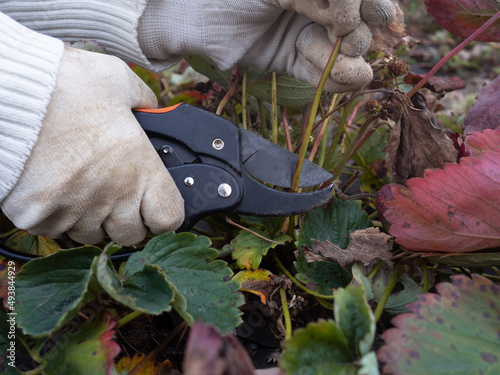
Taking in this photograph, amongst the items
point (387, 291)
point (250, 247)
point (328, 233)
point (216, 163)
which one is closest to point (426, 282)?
point (387, 291)

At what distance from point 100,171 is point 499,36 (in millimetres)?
850

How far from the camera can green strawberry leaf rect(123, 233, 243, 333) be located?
584 millimetres

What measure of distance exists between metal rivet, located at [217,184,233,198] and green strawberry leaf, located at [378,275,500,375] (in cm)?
34

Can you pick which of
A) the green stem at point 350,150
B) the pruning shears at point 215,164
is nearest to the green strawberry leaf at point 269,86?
the green stem at point 350,150

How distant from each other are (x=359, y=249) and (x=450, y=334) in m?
0.21

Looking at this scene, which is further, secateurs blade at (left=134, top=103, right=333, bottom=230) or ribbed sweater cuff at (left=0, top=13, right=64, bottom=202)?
secateurs blade at (left=134, top=103, right=333, bottom=230)

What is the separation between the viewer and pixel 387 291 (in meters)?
0.64

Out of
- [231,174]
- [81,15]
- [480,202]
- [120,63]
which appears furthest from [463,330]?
[81,15]

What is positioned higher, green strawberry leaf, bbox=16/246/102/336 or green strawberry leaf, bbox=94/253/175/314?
green strawberry leaf, bbox=94/253/175/314

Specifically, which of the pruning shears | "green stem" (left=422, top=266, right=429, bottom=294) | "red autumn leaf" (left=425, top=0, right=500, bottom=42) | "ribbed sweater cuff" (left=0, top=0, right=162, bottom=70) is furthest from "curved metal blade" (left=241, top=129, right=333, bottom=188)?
"red autumn leaf" (left=425, top=0, right=500, bottom=42)

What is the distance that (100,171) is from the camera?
63cm

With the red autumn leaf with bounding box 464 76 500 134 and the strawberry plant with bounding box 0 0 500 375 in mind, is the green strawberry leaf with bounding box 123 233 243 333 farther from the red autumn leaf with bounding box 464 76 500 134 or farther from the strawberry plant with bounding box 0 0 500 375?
the red autumn leaf with bounding box 464 76 500 134

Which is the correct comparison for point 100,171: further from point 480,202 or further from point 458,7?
point 458,7

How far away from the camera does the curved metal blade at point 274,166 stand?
28.6 inches
